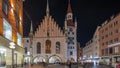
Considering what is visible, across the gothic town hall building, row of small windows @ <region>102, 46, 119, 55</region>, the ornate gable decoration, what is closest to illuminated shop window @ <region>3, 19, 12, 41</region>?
row of small windows @ <region>102, 46, 119, 55</region>

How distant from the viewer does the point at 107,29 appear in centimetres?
9181

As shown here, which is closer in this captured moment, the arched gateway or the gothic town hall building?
the gothic town hall building

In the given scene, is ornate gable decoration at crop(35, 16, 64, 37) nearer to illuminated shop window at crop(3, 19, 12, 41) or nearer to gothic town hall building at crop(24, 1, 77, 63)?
gothic town hall building at crop(24, 1, 77, 63)

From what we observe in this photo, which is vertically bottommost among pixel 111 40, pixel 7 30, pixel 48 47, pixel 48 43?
pixel 48 47

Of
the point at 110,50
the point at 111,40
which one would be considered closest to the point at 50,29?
the point at 110,50

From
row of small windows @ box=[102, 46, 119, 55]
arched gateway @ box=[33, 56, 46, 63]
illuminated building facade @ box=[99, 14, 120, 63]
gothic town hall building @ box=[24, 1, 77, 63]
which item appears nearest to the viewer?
illuminated building facade @ box=[99, 14, 120, 63]

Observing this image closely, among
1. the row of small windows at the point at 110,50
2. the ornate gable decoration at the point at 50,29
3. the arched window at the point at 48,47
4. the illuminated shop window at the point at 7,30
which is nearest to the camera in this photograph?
the illuminated shop window at the point at 7,30

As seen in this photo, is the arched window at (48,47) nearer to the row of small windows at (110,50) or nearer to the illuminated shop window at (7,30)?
the row of small windows at (110,50)

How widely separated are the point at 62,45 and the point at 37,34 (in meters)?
12.8

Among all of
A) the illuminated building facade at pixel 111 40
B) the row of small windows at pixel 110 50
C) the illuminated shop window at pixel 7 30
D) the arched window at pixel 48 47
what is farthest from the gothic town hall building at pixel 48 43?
the illuminated shop window at pixel 7 30

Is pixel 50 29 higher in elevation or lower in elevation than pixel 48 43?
higher

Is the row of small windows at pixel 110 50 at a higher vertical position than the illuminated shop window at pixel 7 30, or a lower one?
lower

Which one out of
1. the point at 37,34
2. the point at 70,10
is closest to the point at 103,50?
the point at 37,34

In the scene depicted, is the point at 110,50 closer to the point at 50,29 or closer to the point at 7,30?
the point at 50,29
